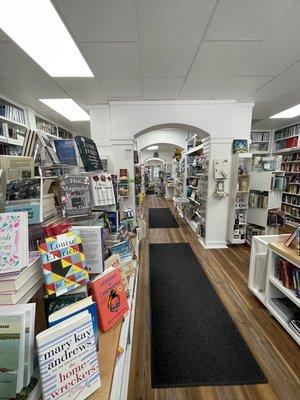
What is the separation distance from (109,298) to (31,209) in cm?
60

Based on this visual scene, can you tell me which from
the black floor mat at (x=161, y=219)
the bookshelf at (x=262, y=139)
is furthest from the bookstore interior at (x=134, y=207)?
the bookshelf at (x=262, y=139)

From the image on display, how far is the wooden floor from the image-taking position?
1.54 meters

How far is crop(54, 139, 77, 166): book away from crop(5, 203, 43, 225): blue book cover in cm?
59

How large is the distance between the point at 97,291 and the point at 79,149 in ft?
3.43

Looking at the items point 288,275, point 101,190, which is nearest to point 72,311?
point 101,190

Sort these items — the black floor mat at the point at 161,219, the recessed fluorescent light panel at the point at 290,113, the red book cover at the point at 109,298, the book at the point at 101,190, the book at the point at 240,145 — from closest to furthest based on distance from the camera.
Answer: the red book cover at the point at 109,298 < the book at the point at 101,190 < the book at the point at 240,145 < the recessed fluorescent light panel at the point at 290,113 < the black floor mat at the point at 161,219

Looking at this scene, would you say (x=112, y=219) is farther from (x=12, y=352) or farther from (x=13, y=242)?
(x=12, y=352)

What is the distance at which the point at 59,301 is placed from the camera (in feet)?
3.00

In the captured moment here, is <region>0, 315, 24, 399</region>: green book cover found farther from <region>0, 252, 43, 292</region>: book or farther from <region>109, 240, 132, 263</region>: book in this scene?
<region>109, 240, 132, 263</region>: book

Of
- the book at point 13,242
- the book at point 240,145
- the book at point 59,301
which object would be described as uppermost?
the book at point 240,145

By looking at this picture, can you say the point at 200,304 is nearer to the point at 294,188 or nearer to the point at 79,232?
the point at 79,232

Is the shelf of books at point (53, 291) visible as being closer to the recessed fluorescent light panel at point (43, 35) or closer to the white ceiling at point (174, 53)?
the recessed fluorescent light panel at point (43, 35)

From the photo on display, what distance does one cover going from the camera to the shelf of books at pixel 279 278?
78.2 inches

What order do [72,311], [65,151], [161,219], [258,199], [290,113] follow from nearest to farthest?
[72,311] < [65,151] < [258,199] < [290,113] < [161,219]
